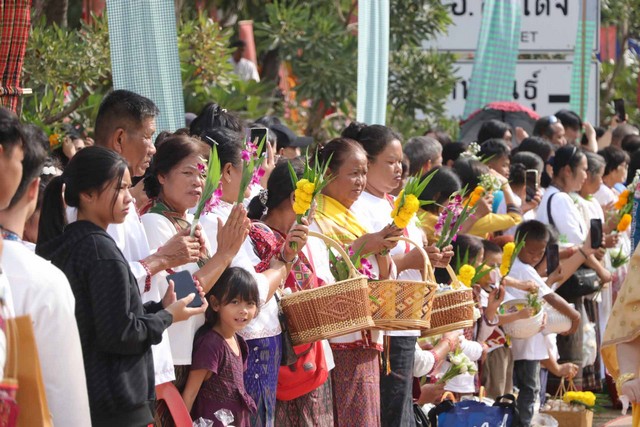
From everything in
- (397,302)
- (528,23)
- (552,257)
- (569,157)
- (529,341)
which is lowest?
(529,341)

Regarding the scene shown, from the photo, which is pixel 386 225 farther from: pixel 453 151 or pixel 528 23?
pixel 528 23

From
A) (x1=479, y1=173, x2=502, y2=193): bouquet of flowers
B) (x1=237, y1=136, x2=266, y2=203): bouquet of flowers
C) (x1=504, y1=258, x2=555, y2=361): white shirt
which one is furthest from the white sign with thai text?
(x1=237, y1=136, x2=266, y2=203): bouquet of flowers

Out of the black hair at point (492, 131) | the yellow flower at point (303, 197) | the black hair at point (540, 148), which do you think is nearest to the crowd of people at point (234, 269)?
the yellow flower at point (303, 197)

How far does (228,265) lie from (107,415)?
3.52 feet

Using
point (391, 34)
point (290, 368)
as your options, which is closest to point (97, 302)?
point (290, 368)

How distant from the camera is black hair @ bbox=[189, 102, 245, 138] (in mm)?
6586

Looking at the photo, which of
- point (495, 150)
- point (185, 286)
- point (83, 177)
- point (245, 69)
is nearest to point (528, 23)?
point (245, 69)

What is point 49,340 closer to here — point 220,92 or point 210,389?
point 210,389

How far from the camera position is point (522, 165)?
32.5 feet

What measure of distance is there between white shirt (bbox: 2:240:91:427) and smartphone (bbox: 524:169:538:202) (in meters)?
6.94

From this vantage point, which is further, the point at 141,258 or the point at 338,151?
the point at 338,151

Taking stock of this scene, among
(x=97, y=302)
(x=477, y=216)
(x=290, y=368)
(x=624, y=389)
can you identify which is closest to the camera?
(x=97, y=302)

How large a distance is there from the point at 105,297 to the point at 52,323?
0.96 metres

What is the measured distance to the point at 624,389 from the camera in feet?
16.8
